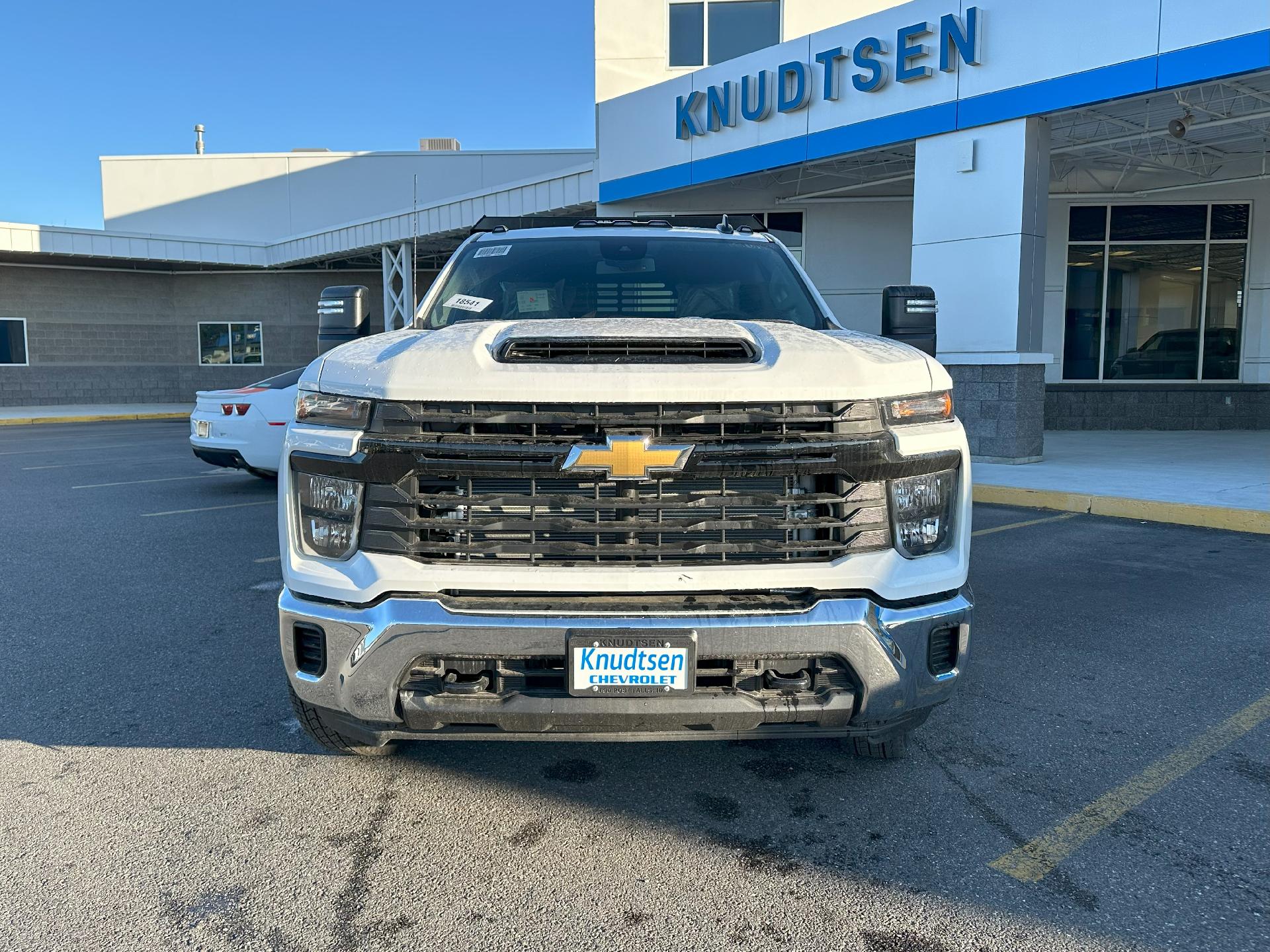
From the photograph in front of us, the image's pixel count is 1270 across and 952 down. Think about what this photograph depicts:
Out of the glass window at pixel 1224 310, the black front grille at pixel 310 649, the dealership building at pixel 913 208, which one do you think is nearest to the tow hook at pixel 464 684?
the black front grille at pixel 310 649

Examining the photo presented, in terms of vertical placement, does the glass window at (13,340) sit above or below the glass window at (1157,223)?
below

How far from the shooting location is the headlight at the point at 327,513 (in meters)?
2.76

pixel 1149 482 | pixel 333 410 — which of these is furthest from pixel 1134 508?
pixel 333 410

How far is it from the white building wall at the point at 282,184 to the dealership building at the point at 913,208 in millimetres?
318

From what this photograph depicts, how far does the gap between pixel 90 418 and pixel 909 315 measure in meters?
23.4

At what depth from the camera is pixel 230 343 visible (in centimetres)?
2866

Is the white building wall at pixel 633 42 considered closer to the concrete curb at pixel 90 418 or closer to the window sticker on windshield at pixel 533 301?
the concrete curb at pixel 90 418

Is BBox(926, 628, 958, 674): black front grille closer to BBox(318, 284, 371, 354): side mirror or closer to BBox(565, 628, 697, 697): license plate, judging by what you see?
BBox(565, 628, 697, 697): license plate

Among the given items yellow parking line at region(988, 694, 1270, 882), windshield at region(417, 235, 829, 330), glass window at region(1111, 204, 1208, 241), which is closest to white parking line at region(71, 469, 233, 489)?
windshield at region(417, 235, 829, 330)

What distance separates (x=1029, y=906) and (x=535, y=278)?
307 centimetres

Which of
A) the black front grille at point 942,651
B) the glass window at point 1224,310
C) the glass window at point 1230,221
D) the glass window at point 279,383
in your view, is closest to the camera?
the black front grille at point 942,651

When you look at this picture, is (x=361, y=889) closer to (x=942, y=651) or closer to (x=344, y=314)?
(x=942, y=651)

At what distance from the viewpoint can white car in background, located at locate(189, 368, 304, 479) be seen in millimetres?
9445

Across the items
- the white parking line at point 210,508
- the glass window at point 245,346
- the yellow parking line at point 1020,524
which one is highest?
the glass window at point 245,346
